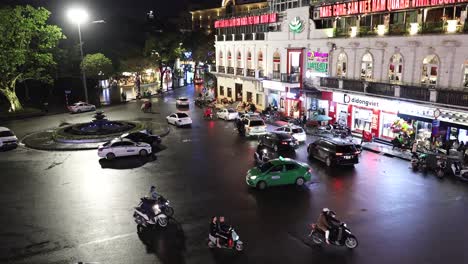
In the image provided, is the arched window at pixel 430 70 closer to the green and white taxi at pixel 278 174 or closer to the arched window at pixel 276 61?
the green and white taxi at pixel 278 174

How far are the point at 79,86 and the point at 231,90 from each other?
31083 millimetres

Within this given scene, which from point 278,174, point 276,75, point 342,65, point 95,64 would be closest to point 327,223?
point 278,174

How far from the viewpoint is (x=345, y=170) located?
25125mm

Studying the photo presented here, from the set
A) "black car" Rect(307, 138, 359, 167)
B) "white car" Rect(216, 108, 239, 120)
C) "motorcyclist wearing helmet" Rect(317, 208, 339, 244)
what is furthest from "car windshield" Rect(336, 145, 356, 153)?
"white car" Rect(216, 108, 239, 120)

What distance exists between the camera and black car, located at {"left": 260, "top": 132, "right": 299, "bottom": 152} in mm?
29737

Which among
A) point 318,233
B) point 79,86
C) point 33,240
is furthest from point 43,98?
point 318,233

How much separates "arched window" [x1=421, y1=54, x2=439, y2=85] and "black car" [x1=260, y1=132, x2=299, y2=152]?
10528 mm

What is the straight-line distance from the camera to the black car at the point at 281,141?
2974 cm

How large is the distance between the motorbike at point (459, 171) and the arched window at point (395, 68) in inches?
389

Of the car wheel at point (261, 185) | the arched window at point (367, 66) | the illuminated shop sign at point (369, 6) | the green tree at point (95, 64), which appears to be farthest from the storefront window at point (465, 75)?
the green tree at point (95, 64)

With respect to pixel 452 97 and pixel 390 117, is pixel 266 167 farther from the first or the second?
pixel 390 117

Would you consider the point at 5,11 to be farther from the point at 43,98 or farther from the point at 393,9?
the point at 393,9

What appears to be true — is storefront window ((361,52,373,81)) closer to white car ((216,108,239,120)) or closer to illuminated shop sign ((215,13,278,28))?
illuminated shop sign ((215,13,278,28))

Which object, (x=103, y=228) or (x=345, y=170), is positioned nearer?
(x=103, y=228)
